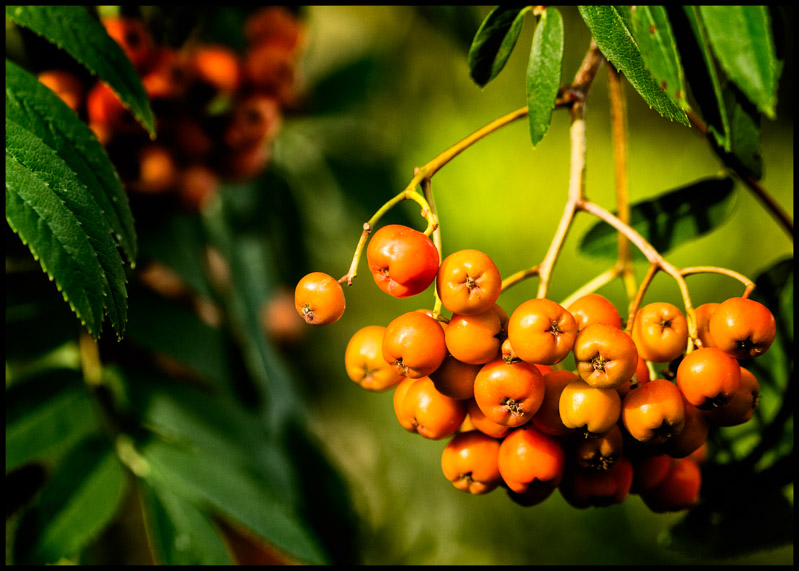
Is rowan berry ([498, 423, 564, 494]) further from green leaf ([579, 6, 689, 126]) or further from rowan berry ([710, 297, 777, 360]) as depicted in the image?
green leaf ([579, 6, 689, 126])

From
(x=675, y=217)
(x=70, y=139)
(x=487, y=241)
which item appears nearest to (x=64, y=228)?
(x=70, y=139)

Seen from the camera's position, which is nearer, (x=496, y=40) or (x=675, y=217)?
(x=496, y=40)

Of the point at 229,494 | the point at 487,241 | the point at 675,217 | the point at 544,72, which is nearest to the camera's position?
the point at 544,72

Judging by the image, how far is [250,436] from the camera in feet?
2.94

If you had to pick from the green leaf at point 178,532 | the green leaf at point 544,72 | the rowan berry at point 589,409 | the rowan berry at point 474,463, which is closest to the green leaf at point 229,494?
the green leaf at point 178,532

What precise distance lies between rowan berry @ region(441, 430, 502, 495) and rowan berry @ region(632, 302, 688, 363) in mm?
141

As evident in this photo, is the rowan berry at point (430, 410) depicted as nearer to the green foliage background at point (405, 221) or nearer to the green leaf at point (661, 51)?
the green leaf at point (661, 51)

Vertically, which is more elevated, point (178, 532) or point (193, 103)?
point (193, 103)

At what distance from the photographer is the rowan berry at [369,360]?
50 centimetres

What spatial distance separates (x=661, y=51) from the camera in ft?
1.32

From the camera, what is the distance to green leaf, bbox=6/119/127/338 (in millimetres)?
439

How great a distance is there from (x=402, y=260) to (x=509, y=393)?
0.39ft

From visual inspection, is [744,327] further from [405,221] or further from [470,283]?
[405,221]

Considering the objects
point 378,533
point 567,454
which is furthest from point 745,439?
point 378,533
